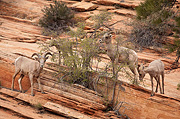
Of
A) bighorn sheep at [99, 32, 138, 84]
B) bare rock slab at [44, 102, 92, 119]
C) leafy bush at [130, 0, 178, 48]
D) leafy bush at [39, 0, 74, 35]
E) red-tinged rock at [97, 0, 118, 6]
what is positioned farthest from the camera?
red-tinged rock at [97, 0, 118, 6]

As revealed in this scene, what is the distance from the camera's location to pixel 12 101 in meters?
8.60

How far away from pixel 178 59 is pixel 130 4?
7.88 meters

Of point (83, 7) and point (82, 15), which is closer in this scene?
point (82, 15)

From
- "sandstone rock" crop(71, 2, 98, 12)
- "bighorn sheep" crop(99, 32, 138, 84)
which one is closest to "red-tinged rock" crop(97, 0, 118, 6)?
"sandstone rock" crop(71, 2, 98, 12)

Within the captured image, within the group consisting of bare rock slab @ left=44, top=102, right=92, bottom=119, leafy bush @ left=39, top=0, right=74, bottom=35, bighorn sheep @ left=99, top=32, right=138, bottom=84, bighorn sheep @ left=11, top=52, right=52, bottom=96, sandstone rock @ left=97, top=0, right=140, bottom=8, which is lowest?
bare rock slab @ left=44, top=102, right=92, bottom=119

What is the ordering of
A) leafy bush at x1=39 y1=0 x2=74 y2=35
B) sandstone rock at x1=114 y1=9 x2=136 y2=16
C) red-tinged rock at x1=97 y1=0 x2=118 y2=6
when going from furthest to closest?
red-tinged rock at x1=97 y1=0 x2=118 y2=6 → sandstone rock at x1=114 y1=9 x2=136 y2=16 → leafy bush at x1=39 y1=0 x2=74 y2=35

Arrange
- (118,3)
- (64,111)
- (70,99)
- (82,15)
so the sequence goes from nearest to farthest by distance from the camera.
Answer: (64,111) < (70,99) < (82,15) < (118,3)

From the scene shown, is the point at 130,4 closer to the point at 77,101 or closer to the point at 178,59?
the point at 178,59

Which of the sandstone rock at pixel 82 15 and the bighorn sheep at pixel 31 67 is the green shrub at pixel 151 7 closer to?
the sandstone rock at pixel 82 15

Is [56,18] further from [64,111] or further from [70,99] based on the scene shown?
[64,111]

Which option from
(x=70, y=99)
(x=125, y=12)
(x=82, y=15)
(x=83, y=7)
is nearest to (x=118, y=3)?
(x=125, y=12)

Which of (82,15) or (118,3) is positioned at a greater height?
(118,3)

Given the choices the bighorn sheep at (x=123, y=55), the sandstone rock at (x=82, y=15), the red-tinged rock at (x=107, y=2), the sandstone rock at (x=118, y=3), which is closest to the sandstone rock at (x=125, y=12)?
the sandstone rock at (x=118, y=3)

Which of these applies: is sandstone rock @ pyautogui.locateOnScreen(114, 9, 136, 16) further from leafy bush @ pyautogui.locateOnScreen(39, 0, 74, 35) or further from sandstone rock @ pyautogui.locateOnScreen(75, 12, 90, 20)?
leafy bush @ pyautogui.locateOnScreen(39, 0, 74, 35)
